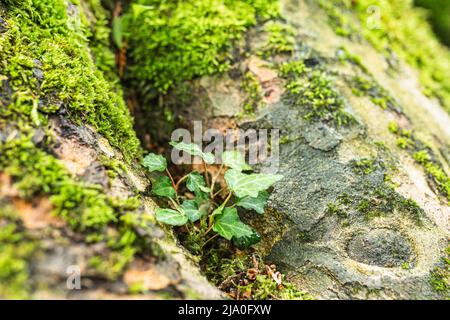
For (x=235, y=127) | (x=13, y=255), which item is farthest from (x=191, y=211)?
(x=13, y=255)

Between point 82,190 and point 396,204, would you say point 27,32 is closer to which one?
point 82,190

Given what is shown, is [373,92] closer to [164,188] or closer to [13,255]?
[164,188]

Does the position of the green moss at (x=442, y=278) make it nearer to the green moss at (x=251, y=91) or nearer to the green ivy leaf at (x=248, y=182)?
the green ivy leaf at (x=248, y=182)

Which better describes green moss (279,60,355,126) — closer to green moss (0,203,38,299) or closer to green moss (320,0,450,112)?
green moss (320,0,450,112)

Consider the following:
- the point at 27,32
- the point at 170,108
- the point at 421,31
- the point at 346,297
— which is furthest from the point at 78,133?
the point at 421,31

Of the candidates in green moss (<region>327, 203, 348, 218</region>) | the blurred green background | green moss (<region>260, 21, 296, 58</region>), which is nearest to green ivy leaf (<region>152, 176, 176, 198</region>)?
green moss (<region>327, 203, 348, 218</region>)
